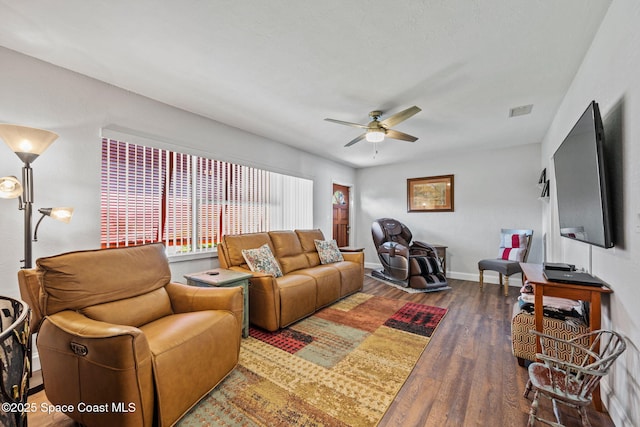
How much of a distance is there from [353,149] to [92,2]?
3.65 metres

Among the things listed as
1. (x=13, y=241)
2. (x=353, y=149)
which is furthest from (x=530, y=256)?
(x=13, y=241)

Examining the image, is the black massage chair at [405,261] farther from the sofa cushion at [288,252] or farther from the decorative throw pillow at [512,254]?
the sofa cushion at [288,252]

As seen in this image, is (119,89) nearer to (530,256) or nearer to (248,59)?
(248,59)

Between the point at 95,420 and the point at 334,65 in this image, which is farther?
the point at 334,65

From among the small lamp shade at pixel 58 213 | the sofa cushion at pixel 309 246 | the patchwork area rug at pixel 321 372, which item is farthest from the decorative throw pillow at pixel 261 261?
the small lamp shade at pixel 58 213

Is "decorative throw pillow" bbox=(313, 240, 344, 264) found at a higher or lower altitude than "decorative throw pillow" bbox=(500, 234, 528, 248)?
lower

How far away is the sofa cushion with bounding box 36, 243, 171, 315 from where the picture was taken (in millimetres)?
1554

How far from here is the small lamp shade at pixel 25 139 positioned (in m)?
1.74

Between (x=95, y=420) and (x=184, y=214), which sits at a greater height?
(x=184, y=214)

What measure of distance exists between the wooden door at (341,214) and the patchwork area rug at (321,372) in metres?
2.96

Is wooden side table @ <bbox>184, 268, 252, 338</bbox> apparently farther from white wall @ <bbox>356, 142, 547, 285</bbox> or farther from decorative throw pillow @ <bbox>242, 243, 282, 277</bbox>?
white wall @ <bbox>356, 142, 547, 285</bbox>

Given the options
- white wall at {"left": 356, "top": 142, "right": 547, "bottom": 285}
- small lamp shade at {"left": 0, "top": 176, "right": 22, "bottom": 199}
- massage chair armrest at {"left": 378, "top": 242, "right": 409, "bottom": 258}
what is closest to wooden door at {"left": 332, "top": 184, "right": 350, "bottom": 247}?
white wall at {"left": 356, "top": 142, "right": 547, "bottom": 285}

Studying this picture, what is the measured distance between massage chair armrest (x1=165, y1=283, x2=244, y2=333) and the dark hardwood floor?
2.71ft

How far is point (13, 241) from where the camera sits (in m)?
2.03
